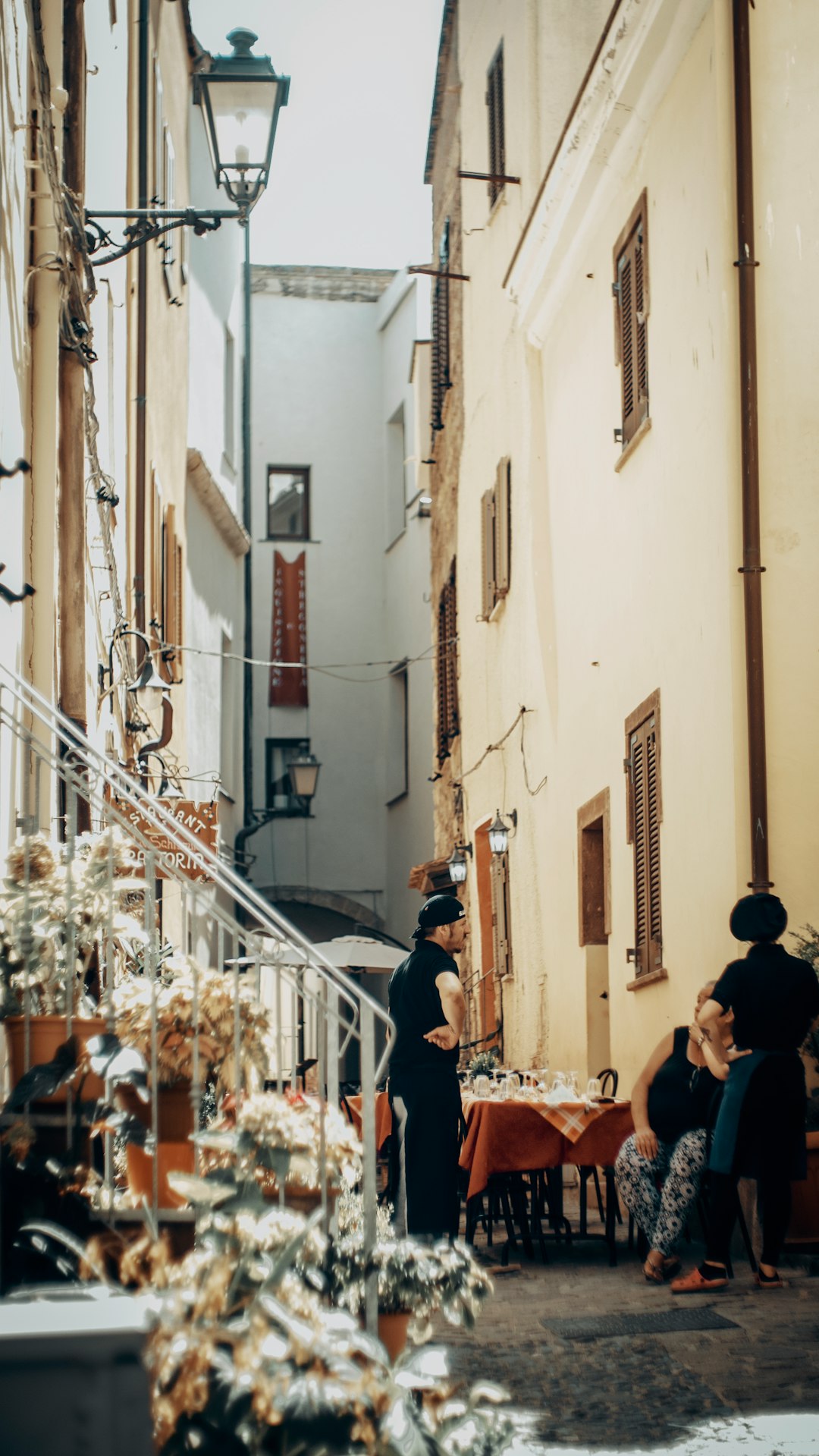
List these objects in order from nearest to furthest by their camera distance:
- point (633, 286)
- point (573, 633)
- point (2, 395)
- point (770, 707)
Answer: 1. point (2, 395)
2. point (770, 707)
3. point (633, 286)
4. point (573, 633)

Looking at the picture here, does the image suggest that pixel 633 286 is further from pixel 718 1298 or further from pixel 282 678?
pixel 282 678

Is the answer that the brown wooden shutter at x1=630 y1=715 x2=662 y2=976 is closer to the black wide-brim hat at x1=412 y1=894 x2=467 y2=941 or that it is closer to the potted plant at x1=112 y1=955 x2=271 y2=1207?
the black wide-brim hat at x1=412 y1=894 x2=467 y2=941

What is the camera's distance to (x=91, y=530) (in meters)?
10.8

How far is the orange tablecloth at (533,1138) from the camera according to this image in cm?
944

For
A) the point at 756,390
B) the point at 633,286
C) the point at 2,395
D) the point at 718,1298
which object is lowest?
the point at 718,1298

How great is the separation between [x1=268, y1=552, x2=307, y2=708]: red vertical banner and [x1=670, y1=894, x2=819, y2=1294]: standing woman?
20.2m

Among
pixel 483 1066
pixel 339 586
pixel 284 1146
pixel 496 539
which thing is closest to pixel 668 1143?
pixel 284 1146

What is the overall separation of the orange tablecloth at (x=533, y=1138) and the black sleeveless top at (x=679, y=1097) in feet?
2.56

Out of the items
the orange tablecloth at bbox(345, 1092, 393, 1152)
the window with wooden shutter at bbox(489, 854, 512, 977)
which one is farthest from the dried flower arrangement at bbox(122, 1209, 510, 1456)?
the window with wooden shutter at bbox(489, 854, 512, 977)

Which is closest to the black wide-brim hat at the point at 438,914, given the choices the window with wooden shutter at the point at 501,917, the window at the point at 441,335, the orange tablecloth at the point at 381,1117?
the orange tablecloth at the point at 381,1117

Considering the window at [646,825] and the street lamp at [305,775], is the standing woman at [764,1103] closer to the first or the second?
the window at [646,825]

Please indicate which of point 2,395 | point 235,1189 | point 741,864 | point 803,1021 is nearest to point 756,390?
point 741,864

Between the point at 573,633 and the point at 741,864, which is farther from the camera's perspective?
the point at 573,633

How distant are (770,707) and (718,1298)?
3150mm
